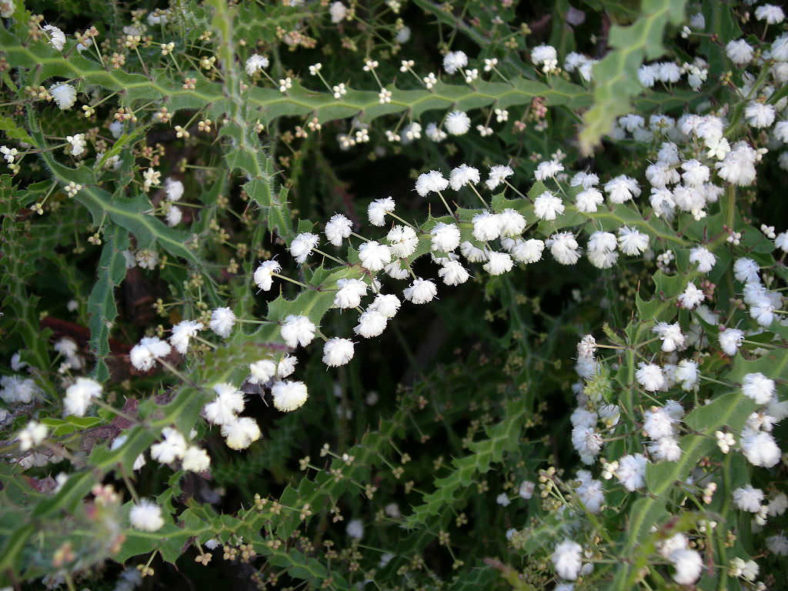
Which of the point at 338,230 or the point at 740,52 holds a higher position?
the point at 740,52

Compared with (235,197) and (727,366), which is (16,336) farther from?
(727,366)

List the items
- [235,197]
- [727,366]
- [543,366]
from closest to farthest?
[727,366] → [543,366] → [235,197]

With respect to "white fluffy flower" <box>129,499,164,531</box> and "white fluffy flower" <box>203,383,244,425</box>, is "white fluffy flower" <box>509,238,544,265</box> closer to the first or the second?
"white fluffy flower" <box>203,383,244,425</box>

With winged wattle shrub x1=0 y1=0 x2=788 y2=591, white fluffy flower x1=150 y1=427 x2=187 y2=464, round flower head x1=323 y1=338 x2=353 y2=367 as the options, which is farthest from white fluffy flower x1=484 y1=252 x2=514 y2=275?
white fluffy flower x1=150 y1=427 x2=187 y2=464

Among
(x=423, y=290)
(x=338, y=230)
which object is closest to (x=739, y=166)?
(x=423, y=290)

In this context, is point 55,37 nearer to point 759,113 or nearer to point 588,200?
point 588,200

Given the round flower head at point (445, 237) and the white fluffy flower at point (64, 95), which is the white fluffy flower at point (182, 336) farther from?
the white fluffy flower at point (64, 95)

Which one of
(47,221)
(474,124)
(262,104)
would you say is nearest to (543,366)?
(474,124)
